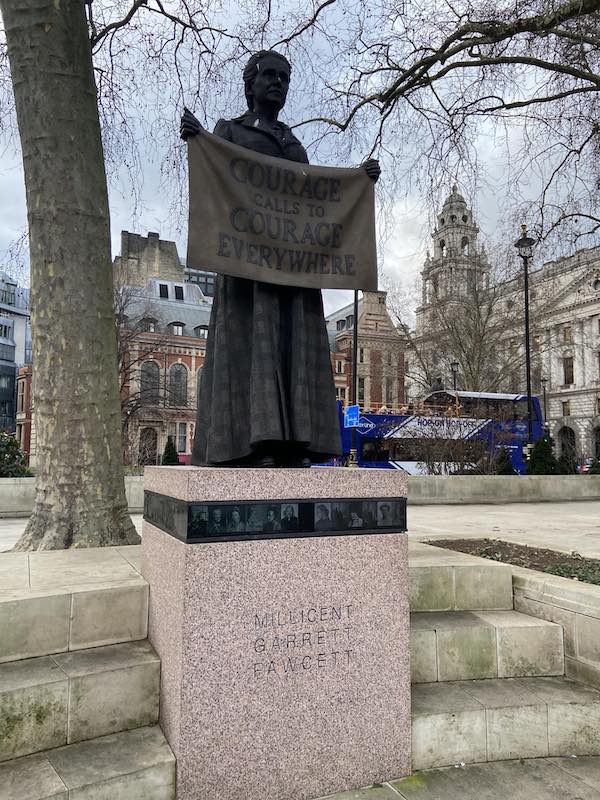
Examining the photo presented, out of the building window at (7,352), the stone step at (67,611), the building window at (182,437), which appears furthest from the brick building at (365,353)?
the stone step at (67,611)

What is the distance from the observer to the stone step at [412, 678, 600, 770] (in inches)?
118

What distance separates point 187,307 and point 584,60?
53.1 m

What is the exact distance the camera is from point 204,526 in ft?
8.67

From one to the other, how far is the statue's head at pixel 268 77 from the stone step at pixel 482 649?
3.37 meters

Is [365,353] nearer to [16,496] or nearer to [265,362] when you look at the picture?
[16,496]

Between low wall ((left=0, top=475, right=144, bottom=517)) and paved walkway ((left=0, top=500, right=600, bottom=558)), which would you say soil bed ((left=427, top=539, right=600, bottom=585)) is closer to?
paved walkway ((left=0, top=500, right=600, bottom=558))

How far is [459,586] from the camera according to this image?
4031 millimetres

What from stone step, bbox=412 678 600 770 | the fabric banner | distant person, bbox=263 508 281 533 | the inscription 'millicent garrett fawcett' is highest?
the fabric banner

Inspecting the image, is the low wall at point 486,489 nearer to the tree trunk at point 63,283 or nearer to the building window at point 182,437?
the tree trunk at point 63,283

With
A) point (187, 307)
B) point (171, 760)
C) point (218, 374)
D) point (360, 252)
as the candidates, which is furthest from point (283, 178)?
point (187, 307)

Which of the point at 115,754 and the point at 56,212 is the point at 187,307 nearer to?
the point at 56,212

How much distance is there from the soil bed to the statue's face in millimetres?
3939

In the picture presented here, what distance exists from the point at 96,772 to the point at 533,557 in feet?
14.3

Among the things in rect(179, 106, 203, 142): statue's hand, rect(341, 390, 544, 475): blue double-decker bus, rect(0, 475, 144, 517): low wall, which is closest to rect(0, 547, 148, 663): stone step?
rect(179, 106, 203, 142): statue's hand
